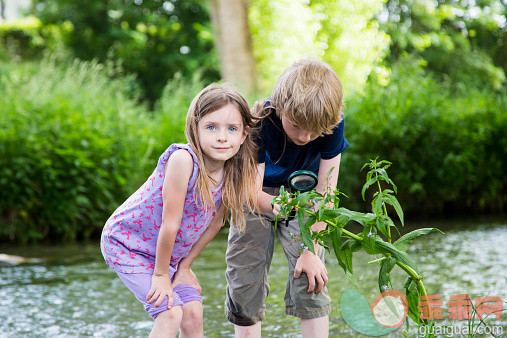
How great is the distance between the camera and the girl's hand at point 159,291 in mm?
2162

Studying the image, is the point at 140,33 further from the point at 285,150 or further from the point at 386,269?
the point at 386,269

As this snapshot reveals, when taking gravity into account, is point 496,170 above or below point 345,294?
above

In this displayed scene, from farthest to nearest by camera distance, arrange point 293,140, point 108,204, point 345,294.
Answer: point 108,204 < point 345,294 < point 293,140

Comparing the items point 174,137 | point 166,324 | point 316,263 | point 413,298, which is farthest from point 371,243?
point 174,137

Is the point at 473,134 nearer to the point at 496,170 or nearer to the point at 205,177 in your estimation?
the point at 496,170

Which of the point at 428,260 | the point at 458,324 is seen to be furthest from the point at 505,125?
the point at 458,324

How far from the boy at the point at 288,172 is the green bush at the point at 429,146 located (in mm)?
4270

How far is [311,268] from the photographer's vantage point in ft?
8.12

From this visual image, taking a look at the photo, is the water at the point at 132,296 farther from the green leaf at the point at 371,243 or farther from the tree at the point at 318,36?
the tree at the point at 318,36

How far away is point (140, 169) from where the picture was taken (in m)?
6.63

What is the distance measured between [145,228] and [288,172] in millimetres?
716

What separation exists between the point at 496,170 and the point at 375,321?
5127mm

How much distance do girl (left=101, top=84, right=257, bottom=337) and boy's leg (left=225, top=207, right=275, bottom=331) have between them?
11.7 inches

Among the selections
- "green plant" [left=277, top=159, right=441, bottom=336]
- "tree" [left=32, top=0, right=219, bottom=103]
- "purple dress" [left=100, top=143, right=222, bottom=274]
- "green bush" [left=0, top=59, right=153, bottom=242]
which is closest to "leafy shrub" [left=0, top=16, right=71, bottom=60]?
"tree" [left=32, top=0, right=219, bottom=103]
